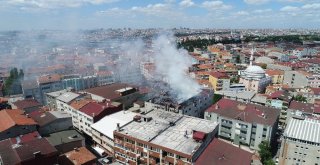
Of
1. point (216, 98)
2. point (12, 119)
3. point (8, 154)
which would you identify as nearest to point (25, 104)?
point (12, 119)

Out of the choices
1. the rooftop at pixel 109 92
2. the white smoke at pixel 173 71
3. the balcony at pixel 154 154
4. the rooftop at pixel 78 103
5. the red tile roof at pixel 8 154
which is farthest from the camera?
the rooftop at pixel 109 92

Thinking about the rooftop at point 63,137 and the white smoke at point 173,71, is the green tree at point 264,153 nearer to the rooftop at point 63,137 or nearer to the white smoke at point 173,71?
the white smoke at point 173,71

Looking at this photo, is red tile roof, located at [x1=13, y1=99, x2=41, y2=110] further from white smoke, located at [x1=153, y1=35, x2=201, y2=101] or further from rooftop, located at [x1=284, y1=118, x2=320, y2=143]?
rooftop, located at [x1=284, y1=118, x2=320, y2=143]

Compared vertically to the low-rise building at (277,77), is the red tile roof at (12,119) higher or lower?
higher

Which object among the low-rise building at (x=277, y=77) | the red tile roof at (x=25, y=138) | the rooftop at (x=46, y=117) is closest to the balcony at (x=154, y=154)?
the red tile roof at (x=25, y=138)

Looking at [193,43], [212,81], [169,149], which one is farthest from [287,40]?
[169,149]

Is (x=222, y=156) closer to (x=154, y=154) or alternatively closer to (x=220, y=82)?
(x=154, y=154)

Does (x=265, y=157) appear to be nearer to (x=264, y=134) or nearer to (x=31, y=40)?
(x=264, y=134)
